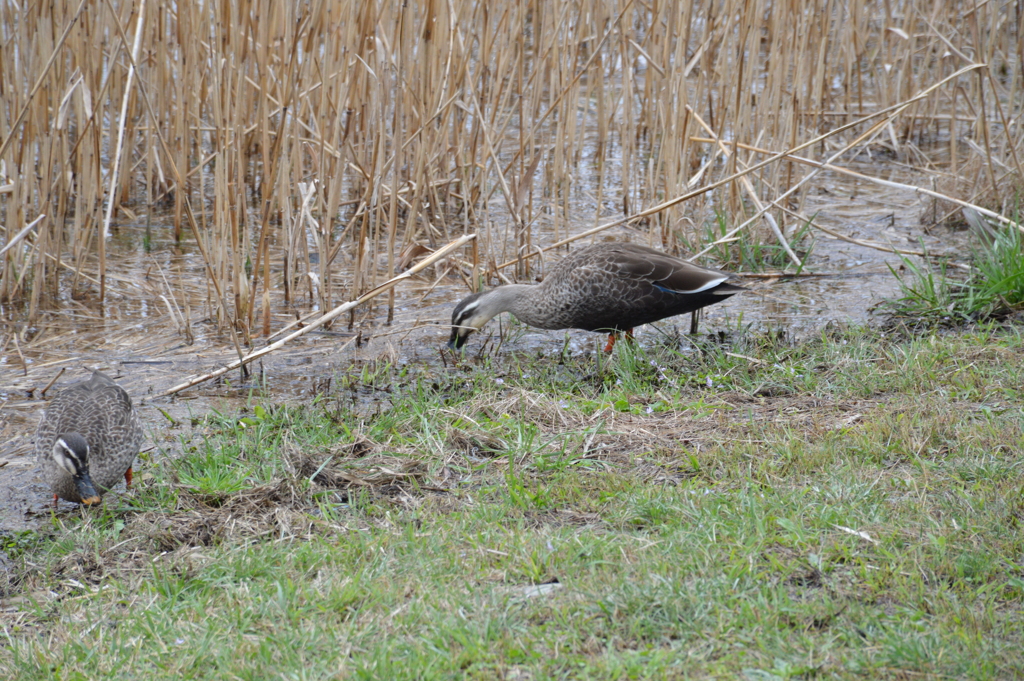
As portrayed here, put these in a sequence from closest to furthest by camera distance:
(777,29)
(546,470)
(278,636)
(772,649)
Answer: (772,649), (278,636), (546,470), (777,29)

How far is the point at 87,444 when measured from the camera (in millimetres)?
3676

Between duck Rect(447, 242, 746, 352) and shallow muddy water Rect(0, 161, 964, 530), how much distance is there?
30 cm

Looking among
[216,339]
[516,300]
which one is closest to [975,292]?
[516,300]

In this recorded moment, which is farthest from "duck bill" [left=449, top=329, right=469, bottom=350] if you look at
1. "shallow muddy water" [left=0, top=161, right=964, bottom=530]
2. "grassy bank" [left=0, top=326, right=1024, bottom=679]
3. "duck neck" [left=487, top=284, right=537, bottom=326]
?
"grassy bank" [left=0, top=326, right=1024, bottom=679]

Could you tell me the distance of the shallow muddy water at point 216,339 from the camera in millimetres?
4555

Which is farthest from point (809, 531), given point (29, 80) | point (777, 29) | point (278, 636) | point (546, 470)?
point (29, 80)

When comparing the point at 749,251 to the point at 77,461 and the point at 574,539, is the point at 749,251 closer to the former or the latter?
the point at 574,539

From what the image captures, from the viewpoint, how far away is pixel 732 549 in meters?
2.99

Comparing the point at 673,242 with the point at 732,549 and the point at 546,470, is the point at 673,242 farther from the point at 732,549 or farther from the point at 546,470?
the point at 732,549

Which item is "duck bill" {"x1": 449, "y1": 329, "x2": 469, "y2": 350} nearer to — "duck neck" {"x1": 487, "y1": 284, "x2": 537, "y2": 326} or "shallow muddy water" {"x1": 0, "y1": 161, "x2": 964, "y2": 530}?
"shallow muddy water" {"x1": 0, "y1": 161, "x2": 964, "y2": 530}

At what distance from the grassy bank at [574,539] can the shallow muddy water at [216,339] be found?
0.38 meters

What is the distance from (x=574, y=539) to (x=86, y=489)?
1.91 meters

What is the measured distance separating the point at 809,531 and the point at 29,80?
451 centimetres

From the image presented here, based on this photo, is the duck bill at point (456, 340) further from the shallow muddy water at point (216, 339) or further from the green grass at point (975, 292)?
the green grass at point (975, 292)
